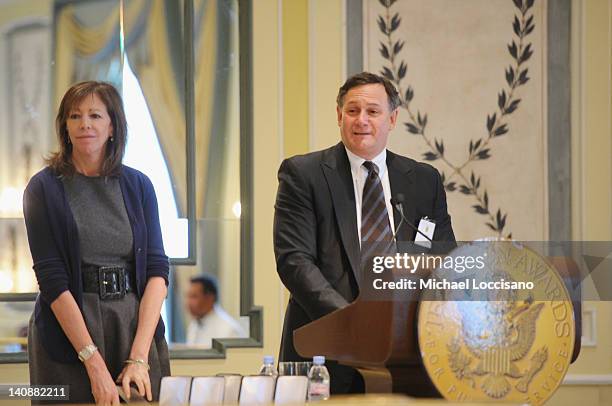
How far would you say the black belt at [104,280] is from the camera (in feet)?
10.7

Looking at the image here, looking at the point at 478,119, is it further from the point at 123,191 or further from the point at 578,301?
the point at 578,301

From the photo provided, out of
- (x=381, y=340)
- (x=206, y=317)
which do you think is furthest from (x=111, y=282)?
(x=206, y=317)

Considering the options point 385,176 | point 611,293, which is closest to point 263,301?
point 385,176

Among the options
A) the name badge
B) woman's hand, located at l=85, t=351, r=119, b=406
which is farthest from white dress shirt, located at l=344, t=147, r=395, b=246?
woman's hand, located at l=85, t=351, r=119, b=406

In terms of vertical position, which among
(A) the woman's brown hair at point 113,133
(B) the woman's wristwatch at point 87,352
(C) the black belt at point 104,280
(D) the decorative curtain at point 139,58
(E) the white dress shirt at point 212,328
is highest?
(D) the decorative curtain at point 139,58

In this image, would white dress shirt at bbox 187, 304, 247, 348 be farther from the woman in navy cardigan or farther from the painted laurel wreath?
the woman in navy cardigan

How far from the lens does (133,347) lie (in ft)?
10.8

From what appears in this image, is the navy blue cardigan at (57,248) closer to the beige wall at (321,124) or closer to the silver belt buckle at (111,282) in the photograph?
the silver belt buckle at (111,282)

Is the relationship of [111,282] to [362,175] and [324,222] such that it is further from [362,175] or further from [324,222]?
[362,175]

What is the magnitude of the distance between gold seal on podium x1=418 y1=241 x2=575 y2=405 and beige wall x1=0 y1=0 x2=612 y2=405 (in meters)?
2.88

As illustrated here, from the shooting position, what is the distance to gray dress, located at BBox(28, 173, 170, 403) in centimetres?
326

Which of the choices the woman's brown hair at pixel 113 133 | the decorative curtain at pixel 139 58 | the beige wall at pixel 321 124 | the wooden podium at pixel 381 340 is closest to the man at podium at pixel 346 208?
the wooden podium at pixel 381 340

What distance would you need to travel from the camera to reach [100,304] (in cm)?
329

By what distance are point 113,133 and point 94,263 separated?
43 cm
